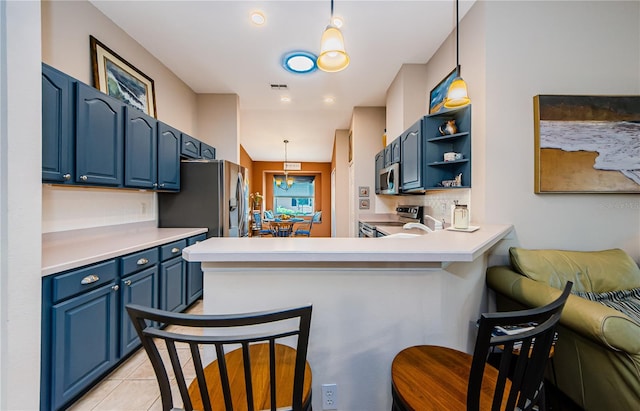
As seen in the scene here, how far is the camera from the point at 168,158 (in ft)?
9.07

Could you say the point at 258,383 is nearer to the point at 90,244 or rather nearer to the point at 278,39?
the point at 90,244

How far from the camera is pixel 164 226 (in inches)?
119

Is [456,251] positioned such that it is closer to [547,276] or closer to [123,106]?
[547,276]

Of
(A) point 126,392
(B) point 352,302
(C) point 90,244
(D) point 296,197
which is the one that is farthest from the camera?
(D) point 296,197

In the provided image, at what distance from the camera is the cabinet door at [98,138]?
67.6 inches

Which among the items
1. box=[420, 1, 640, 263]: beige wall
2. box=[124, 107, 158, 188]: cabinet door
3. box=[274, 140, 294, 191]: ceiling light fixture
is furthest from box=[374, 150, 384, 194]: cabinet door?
box=[274, 140, 294, 191]: ceiling light fixture

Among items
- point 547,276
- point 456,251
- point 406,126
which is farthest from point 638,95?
point 456,251

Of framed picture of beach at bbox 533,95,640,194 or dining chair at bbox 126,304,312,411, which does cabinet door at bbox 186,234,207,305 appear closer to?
dining chair at bbox 126,304,312,411

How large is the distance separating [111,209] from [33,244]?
1356 mm

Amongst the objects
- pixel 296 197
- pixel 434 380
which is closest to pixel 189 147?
pixel 434 380

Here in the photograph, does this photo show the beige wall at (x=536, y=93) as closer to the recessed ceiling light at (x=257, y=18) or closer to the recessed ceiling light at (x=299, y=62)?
the recessed ceiling light at (x=299, y=62)

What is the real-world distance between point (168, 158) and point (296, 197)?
268 inches

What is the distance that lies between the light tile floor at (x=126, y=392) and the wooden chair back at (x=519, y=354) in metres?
1.78

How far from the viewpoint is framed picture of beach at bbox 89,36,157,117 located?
2199 millimetres
